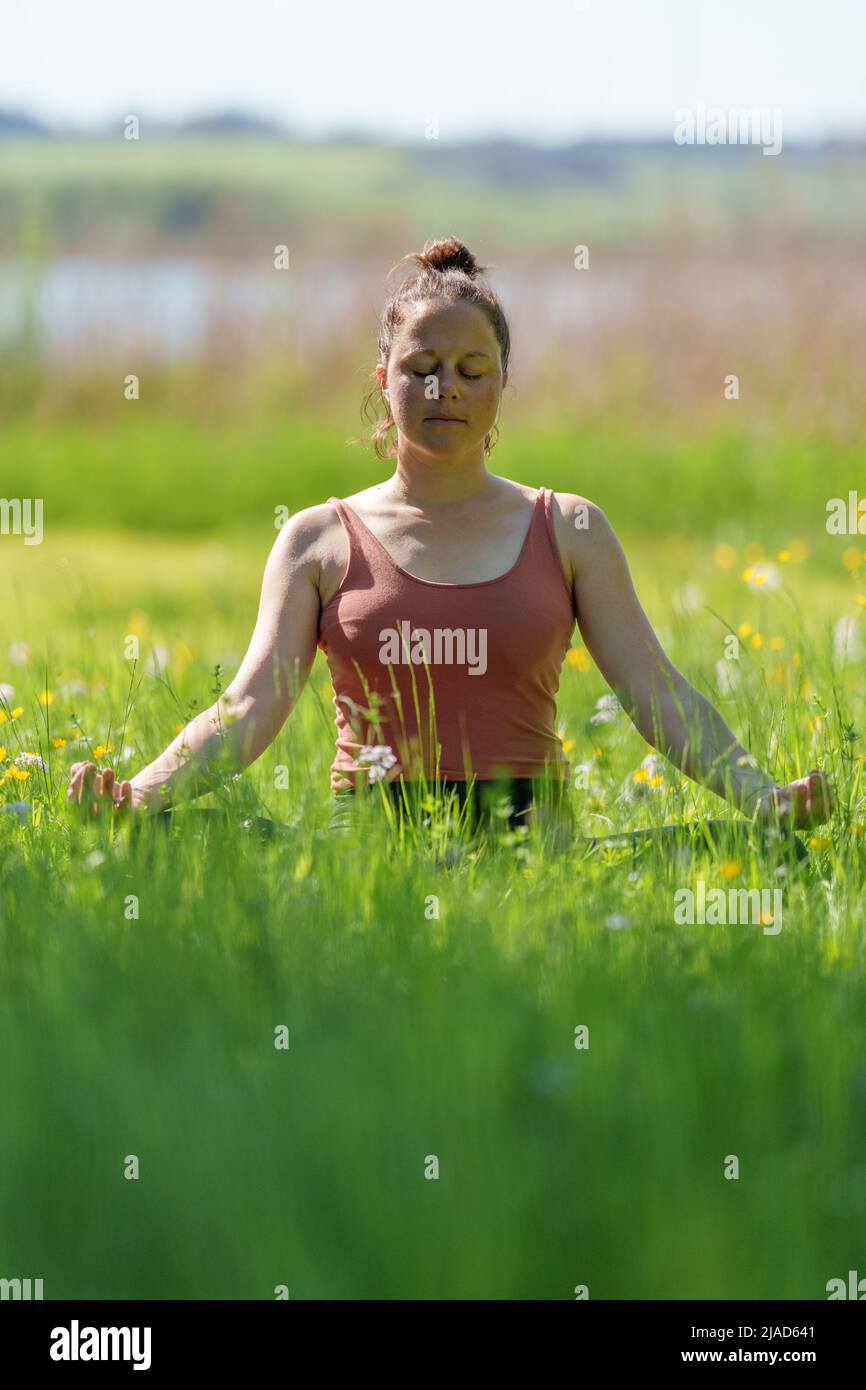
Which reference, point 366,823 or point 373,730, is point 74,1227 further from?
point 373,730

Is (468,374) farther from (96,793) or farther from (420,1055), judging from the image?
(420,1055)

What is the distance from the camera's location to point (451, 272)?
11.9 feet

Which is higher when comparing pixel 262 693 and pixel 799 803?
pixel 262 693

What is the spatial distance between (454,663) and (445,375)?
1.80 ft

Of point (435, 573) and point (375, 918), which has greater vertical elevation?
point (435, 573)

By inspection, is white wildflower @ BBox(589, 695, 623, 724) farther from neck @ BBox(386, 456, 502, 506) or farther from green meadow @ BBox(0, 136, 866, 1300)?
neck @ BBox(386, 456, 502, 506)

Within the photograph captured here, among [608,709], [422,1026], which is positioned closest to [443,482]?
[608,709]

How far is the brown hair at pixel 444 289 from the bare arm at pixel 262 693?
1.39 ft

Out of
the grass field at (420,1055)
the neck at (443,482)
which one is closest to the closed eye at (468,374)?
the neck at (443,482)

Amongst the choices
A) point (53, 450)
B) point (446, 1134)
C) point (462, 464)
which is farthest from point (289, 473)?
point (446, 1134)

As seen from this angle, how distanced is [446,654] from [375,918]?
2.41 feet

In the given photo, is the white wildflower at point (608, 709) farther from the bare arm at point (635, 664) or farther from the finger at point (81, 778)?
the finger at point (81, 778)

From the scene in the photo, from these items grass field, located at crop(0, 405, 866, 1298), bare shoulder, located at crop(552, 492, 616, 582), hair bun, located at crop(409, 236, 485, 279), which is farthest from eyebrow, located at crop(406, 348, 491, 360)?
grass field, located at crop(0, 405, 866, 1298)

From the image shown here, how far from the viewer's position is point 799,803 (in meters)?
3.27
